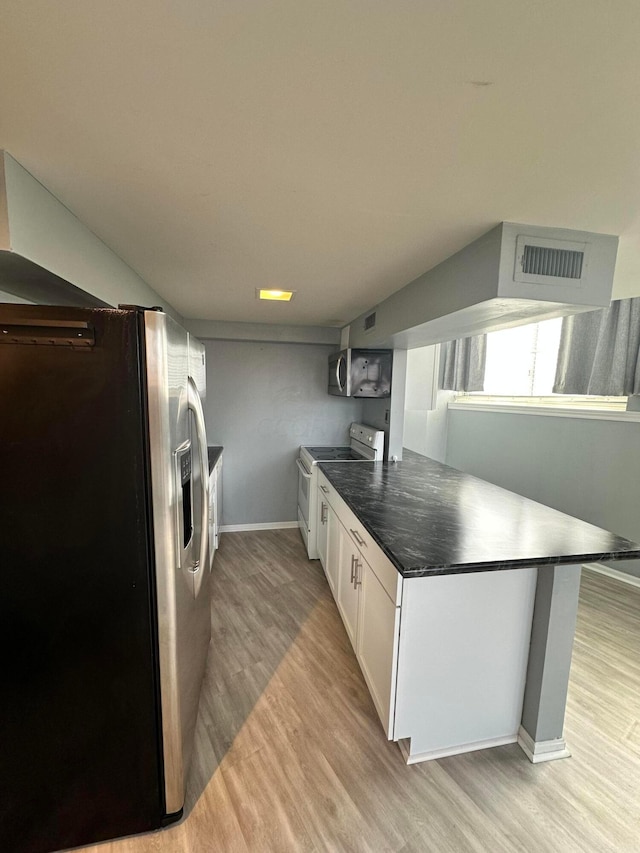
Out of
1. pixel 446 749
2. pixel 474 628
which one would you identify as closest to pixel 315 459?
pixel 474 628

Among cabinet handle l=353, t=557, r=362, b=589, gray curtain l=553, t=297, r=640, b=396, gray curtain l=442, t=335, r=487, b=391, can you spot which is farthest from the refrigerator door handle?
gray curtain l=442, t=335, r=487, b=391

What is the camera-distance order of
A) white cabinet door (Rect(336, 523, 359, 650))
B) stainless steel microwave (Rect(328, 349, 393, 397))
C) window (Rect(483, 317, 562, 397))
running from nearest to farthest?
white cabinet door (Rect(336, 523, 359, 650)) < stainless steel microwave (Rect(328, 349, 393, 397)) < window (Rect(483, 317, 562, 397))

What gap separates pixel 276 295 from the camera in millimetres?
2650

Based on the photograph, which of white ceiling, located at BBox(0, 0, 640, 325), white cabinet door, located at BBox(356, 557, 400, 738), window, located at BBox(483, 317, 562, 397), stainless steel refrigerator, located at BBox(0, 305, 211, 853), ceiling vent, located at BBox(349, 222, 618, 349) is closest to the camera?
white ceiling, located at BBox(0, 0, 640, 325)

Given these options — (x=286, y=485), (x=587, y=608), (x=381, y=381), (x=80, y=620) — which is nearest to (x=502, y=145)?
(x=80, y=620)

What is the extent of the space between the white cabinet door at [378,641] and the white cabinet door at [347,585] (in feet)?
0.35

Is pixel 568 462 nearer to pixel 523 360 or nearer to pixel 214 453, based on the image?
pixel 523 360

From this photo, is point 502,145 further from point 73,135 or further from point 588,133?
point 73,135

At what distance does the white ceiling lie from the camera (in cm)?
64

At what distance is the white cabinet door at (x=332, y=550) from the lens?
8.52 feet

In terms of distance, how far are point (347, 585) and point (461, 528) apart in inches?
35.6

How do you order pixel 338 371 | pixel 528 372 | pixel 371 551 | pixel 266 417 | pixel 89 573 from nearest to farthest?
pixel 89 573 < pixel 371 551 < pixel 338 371 < pixel 528 372 < pixel 266 417

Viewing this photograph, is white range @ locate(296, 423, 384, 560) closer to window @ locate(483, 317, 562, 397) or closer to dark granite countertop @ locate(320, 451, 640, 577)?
dark granite countertop @ locate(320, 451, 640, 577)

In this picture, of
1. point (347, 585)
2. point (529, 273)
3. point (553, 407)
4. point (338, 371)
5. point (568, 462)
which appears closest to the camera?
point (529, 273)
